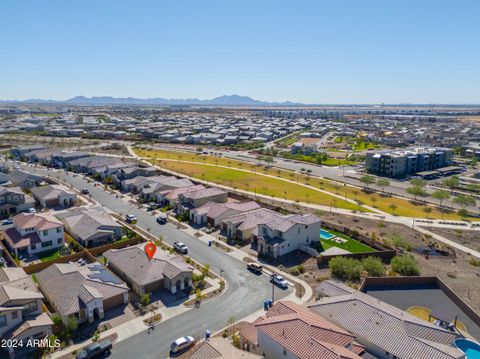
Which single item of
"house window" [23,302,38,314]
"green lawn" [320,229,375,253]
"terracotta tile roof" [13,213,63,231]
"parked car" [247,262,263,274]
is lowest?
"green lawn" [320,229,375,253]

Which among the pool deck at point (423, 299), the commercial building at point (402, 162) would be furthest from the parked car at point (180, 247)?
the commercial building at point (402, 162)

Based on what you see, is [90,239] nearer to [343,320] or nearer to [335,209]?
[343,320]

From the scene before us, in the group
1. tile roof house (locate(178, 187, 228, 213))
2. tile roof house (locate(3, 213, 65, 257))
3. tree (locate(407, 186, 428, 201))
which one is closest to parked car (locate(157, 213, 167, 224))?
tile roof house (locate(178, 187, 228, 213))

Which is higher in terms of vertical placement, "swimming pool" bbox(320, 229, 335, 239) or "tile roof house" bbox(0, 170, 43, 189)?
"tile roof house" bbox(0, 170, 43, 189)

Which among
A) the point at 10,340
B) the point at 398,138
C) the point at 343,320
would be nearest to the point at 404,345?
the point at 343,320

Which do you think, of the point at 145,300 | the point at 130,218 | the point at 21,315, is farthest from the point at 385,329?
the point at 130,218

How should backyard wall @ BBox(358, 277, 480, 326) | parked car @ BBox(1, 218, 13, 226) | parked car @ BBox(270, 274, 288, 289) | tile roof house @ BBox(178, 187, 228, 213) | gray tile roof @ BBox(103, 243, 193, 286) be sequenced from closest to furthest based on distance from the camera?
gray tile roof @ BBox(103, 243, 193, 286)
backyard wall @ BBox(358, 277, 480, 326)
parked car @ BBox(270, 274, 288, 289)
parked car @ BBox(1, 218, 13, 226)
tile roof house @ BBox(178, 187, 228, 213)

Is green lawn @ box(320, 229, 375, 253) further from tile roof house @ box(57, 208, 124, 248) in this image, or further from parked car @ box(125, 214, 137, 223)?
parked car @ box(125, 214, 137, 223)
